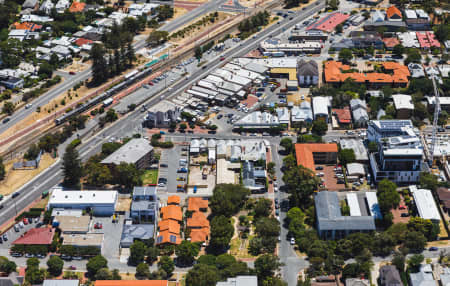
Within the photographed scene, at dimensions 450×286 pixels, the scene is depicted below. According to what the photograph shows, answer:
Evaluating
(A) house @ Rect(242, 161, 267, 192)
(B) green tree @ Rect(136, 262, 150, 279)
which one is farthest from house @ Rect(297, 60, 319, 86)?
(B) green tree @ Rect(136, 262, 150, 279)

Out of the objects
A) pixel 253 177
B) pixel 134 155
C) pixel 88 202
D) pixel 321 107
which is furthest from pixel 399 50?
pixel 88 202

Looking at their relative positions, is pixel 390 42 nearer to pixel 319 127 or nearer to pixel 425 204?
pixel 319 127

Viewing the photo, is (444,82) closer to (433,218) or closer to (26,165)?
(433,218)

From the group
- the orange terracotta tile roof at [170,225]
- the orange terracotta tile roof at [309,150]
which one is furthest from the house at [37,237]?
the orange terracotta tile roof at [309,150]

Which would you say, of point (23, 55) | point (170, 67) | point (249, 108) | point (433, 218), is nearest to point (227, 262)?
point (433, 218)

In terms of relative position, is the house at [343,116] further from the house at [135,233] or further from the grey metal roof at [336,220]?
the house at [135,233]

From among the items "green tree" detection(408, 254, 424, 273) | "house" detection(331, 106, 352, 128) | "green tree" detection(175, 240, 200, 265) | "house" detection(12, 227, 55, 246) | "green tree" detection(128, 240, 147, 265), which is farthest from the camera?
"house" detection(331, 106, 352, 128)

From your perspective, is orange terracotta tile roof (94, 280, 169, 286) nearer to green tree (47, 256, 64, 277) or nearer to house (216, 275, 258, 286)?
green tree (47, 256, 64, 277)

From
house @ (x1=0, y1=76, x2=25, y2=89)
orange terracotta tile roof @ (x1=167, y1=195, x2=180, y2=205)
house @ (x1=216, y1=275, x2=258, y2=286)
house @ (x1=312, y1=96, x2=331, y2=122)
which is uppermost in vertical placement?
house @ (x1=0, y1=76, x2=25, y2=89)

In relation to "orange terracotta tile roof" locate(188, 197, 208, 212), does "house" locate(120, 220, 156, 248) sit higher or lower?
lower
